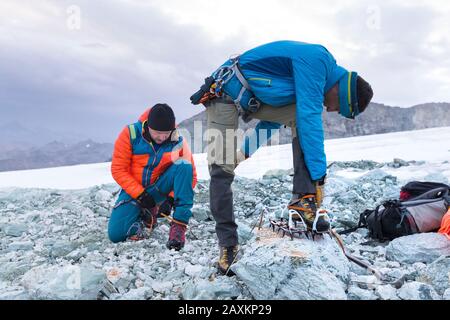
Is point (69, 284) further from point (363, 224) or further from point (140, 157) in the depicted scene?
point (363, 224)

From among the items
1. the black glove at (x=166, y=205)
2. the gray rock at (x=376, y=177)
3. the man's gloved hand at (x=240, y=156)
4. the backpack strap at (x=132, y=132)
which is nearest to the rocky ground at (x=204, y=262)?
the black glove at (x=166, y=205)

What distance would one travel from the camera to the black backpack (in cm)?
400

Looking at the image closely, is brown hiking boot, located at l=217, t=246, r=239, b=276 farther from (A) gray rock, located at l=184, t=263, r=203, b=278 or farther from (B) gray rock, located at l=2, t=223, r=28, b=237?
(B) gray rock, located at l=2, t=223, r=28, b=237

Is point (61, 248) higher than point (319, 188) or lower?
lower

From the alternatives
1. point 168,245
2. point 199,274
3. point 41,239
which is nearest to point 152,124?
point 168,245

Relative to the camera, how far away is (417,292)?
2.56 meters

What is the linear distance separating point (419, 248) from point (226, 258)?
5.33ft

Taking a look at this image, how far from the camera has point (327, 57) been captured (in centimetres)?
303

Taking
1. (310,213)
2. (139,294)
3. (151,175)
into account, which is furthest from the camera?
(151,175)

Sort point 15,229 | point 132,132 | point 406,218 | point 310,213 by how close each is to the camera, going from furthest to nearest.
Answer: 1. point 15,229
2. point 132,132
3. point 406,218
4. point 310,213

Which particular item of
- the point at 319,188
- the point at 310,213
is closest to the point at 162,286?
the point at 310,213

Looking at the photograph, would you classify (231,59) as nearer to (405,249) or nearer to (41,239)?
(405,249)

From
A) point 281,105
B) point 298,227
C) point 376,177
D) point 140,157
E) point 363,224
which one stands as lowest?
point 363,224

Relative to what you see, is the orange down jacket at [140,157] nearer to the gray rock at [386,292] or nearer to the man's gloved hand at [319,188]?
the man's gloved hand at [319,188]
